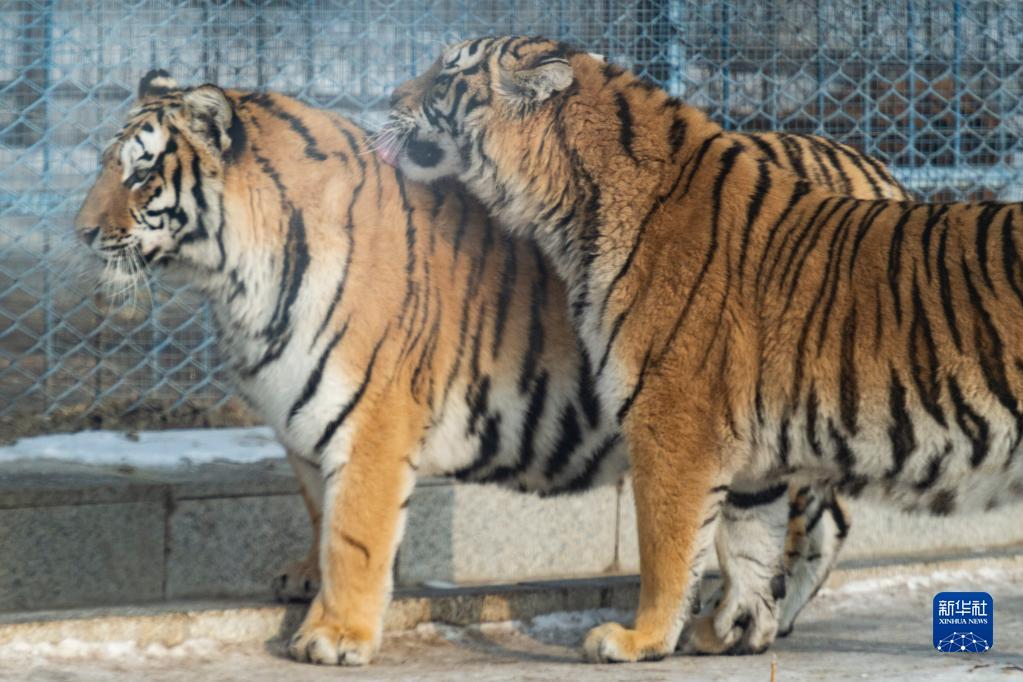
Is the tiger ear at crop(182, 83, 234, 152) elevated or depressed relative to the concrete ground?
elevated

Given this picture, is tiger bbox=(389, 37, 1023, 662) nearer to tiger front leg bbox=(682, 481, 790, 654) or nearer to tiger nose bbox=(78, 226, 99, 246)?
tiger front leg bbox=(682, 481, 790, 654)

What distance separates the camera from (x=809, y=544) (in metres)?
4.19

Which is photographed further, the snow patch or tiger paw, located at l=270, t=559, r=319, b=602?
tiger paw, located at l=270, t=559, r=319, b=602

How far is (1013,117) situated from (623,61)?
1588mm

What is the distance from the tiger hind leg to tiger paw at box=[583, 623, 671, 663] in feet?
2.09

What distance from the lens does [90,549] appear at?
4.24 m

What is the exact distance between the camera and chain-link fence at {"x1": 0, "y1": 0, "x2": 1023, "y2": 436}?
4645 mm

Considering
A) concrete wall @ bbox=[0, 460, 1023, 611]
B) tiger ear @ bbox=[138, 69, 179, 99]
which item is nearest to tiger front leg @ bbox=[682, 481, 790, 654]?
concrete wall @ bbox=[0, 460, 1023, 611]

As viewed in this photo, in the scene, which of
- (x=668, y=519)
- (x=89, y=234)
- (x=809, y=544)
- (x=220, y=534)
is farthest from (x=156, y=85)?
(x=809, y=544)

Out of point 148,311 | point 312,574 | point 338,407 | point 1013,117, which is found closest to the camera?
point 338,407

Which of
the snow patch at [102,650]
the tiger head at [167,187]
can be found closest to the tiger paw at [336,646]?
the snow patch at [102,650]

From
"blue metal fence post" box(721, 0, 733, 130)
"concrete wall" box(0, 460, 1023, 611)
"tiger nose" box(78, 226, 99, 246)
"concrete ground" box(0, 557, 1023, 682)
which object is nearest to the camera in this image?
"concrete ground" box(0, 557, 1023, 682)

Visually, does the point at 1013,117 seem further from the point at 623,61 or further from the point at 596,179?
the point at 596,179

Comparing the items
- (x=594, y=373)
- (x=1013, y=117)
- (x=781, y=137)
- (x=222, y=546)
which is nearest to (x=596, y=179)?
(x=594, y=373)
